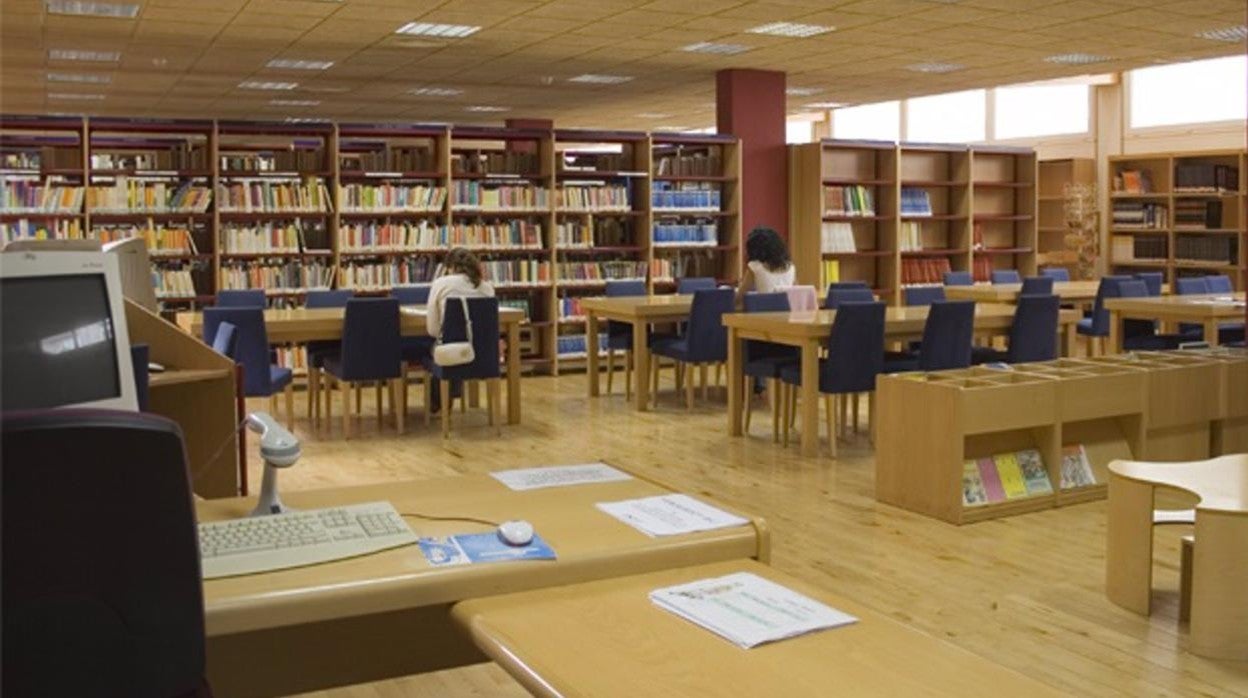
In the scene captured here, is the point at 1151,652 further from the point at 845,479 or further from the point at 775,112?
the point at 775,112

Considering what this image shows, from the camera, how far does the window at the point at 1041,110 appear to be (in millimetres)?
15352

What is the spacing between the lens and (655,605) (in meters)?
1.91

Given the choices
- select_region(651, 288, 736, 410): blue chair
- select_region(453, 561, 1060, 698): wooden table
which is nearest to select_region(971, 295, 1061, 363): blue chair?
select_region(651, 288, 736, 410): blue chair

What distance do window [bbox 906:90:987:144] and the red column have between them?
4.83 m

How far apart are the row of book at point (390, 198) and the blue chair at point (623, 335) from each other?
1.84 meters

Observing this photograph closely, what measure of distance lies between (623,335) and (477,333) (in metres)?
2.07

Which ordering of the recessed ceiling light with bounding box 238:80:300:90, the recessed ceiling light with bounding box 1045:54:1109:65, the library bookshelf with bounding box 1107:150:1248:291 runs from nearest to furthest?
the recessed ceiling light with bounding box 1045:54:1109:65 → the library bookshelf with bounding box 1107:150:1248:291 → the recessed ceiling light with bounding box 238:80:300:90

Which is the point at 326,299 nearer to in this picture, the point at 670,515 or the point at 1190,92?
the point at 670,515

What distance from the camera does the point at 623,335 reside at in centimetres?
966

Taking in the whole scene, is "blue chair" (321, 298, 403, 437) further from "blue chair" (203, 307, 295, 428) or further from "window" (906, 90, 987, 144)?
"window" (906, 90, 987, 144)

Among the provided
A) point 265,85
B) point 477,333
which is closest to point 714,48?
point 477,333

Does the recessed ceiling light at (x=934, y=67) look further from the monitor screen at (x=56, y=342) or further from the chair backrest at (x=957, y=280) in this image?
the monitor screen at (x=56, y=342)

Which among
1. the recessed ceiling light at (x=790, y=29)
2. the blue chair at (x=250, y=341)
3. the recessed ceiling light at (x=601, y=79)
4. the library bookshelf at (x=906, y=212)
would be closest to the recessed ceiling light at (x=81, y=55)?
the recessed ceiling light at (x=601, y=79)

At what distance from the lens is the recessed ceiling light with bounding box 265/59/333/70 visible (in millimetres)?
11938
